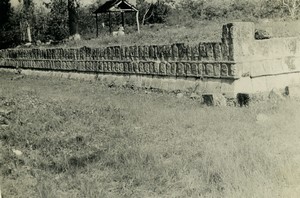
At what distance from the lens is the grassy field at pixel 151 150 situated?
4.36 metres

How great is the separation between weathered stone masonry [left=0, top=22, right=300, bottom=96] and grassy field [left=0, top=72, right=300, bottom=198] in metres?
0.95

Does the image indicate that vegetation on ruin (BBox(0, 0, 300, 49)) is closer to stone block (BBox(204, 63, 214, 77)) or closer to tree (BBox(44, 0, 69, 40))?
tree (BBox(44, 0, 69, 40))

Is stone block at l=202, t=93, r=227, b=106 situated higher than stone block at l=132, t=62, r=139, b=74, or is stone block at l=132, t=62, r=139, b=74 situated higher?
stone block at l=132, t=62, r=139, b=74

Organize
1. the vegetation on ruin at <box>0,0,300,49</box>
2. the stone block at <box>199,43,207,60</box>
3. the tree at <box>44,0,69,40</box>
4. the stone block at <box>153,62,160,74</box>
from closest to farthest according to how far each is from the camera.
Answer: the stone block at <box>199,43,207,60</box> → the stone block at <box>153,62,160,74</box> → the vegetation on ruin at <box>0,0,300,49</box> → the tree at <box>44,0,69,40</box>

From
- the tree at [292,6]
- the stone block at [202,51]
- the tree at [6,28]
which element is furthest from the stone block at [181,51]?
the tree at [6,28]

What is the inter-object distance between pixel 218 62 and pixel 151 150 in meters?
4.26

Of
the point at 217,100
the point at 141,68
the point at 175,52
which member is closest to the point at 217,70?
the point at 217,100

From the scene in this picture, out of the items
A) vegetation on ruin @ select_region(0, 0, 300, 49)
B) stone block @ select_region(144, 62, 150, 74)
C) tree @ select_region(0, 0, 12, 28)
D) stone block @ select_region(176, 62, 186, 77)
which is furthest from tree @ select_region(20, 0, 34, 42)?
stone block @ select_region(176, 62, 186, 77)

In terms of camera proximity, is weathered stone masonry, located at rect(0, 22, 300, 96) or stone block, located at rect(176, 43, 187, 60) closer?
weathered stone masonry, located at rect(0, 22, 300, 96)

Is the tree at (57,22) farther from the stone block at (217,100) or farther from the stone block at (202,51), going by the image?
the stone block at (217,100)

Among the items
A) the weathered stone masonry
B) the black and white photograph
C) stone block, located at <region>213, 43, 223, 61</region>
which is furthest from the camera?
stone block, located at <region>213, 43, 223, 61</region>

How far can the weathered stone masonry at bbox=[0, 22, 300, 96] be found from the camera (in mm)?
8969

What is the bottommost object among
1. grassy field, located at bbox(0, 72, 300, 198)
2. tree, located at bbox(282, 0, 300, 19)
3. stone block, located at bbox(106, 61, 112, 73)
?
grassy field, located at bbox(0, 72, 300, 198)

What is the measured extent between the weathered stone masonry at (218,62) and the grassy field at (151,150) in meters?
0.95
